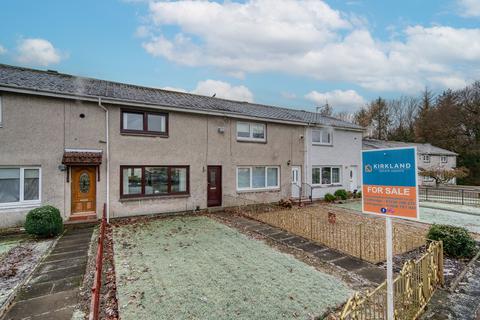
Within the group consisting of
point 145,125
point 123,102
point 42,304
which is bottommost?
point 42,304

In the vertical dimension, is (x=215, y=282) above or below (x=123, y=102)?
below

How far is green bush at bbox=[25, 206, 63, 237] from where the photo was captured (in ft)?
27.0

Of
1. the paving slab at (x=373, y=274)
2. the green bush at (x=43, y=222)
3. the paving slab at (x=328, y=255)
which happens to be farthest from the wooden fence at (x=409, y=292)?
the green bush at (x=43, y=222)

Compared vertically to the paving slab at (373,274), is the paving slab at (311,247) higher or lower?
higher

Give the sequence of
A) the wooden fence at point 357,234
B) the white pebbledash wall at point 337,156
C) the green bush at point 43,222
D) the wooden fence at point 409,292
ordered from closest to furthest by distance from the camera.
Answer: the wooden fence at point 409,292, the wooden fence at point 357,234, the green bush at point 43,222, the white pebbledash wall at point 337,156

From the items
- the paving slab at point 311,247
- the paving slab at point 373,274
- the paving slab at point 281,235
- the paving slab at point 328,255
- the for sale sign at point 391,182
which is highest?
the for sale sign at point 391,182

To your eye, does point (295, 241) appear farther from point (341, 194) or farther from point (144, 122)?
point (341, 194)

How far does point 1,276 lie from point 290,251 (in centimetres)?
720

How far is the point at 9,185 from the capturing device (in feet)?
30.0

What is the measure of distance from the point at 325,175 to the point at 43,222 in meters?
16.5

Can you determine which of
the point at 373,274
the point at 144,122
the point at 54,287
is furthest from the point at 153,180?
the point at 373,274

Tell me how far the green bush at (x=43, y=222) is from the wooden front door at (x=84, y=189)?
156 centimetres

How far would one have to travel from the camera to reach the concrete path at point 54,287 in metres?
4.20

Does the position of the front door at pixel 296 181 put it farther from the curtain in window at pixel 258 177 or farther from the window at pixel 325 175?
the curtain in window at pixel 258 177
